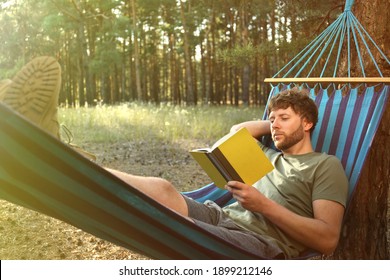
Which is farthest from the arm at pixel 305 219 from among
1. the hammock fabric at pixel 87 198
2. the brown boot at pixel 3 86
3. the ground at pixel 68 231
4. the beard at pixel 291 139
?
the ground at pixel 68 231

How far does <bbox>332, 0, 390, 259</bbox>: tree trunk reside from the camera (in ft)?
6.86

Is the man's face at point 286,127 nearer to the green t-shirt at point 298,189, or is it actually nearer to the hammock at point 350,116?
the green t-shirt at point 298,189

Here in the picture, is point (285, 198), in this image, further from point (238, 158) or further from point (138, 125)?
point (138, 125)

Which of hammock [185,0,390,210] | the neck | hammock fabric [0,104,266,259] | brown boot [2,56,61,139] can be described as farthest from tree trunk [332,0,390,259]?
brown boot [2,56,61,139]

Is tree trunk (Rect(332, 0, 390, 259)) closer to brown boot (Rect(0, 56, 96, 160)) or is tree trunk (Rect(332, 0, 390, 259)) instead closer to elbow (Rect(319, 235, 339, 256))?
elbow (Rect(319, 235, 339, 256))

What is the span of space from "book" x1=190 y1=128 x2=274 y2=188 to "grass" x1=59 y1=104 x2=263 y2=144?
4.04m

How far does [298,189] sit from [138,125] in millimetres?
4743

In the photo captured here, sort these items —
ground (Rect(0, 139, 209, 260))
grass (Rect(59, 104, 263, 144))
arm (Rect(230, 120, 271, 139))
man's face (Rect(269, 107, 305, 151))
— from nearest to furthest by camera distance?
man's face (Rect(269, 107, 305, 151))
arm (Rect(230, 120, 271, 139))
ground (Rect(0, 139, 209, 260))
grass (Rect(59, 104, 263, 144))

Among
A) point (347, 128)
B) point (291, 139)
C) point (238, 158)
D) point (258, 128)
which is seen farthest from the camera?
point (258, 128)

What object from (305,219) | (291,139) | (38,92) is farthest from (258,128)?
A: (38,92)

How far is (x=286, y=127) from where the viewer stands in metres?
1.77

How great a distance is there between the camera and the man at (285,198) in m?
1.58

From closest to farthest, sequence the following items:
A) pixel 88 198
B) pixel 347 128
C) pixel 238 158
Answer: pixel 88 198, pixel 238 158, pixel 347 128

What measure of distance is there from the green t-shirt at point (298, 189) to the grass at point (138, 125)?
3983 millimetres
